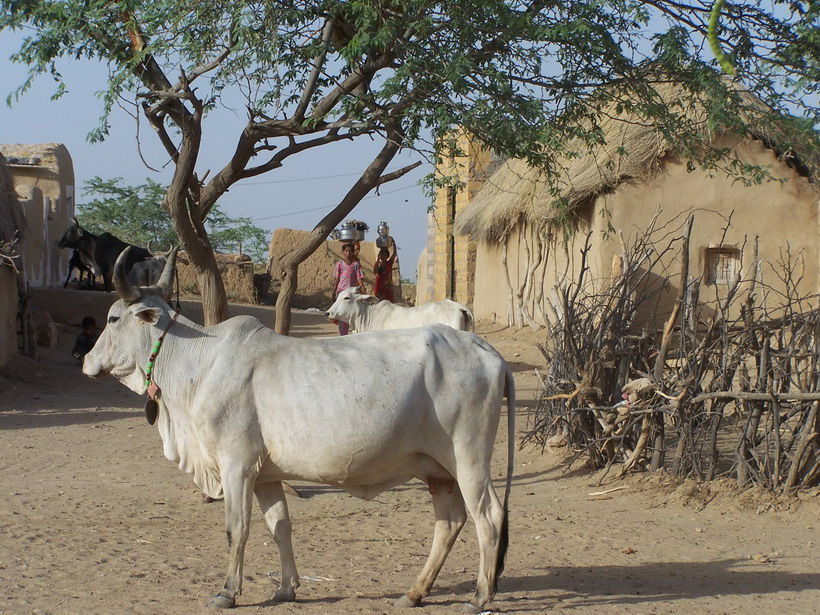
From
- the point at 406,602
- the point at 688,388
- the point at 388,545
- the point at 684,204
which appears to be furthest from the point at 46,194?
the point at 406,602

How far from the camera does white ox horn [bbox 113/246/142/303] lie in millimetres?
4707

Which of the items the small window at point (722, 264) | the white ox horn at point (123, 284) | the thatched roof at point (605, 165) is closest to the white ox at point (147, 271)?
the thatched roof at point (605, 165)

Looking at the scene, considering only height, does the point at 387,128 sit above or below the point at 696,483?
above

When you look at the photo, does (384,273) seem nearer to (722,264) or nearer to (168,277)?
(722,264)

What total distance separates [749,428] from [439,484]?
2812 mm

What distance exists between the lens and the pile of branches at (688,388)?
6.43m

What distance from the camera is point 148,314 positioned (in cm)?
481

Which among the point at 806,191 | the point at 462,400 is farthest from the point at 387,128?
the point at 806,191

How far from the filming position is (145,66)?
287 inches

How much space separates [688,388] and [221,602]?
376 cm

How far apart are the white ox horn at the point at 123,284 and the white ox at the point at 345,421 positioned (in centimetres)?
1

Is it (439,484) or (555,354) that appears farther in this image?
(555,354)

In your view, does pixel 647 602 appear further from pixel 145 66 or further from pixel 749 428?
pixel 145 66

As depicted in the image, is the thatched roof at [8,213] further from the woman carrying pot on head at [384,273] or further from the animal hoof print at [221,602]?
the animal hoof print at [221,602]
